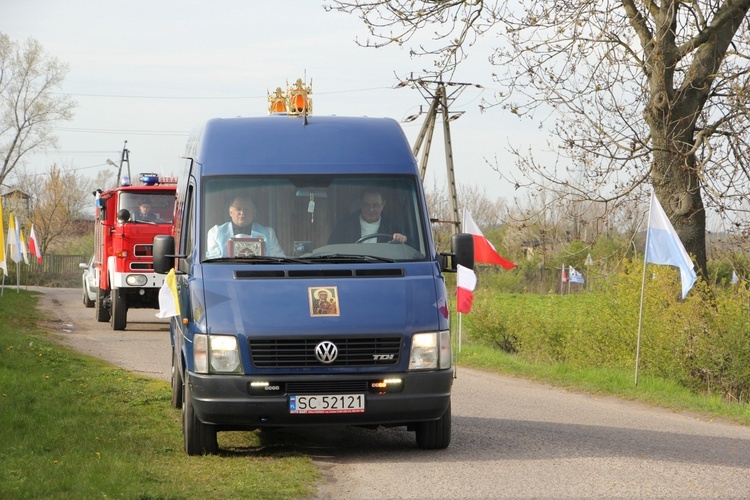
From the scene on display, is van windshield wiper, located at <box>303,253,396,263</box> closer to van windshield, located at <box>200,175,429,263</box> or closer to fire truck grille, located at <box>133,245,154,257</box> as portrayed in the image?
van windshield, located at <box>200,175,429,263</box>

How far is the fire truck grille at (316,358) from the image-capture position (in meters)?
8.11

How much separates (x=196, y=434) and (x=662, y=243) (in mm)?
8358

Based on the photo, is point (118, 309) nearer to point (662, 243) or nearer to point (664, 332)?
point (664, 332)

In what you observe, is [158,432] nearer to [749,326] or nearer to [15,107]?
[749,326]

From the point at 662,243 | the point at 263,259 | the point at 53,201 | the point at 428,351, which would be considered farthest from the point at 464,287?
the point at 53,201

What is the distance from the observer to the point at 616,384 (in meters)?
15.4

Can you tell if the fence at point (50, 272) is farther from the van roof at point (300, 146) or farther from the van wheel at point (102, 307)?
the van roof at point (300, 146)

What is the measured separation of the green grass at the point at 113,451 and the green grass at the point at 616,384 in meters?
5.84

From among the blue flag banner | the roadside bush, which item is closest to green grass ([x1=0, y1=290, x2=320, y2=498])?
the blue flag banner

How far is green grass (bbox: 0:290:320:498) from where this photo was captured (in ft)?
23.2

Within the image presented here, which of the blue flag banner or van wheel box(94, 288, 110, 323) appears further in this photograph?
van wheel box(94, 288, 110, 323)

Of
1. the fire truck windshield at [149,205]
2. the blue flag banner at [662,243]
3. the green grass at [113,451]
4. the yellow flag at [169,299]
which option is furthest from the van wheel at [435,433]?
the fire truck windshield at [149,205]

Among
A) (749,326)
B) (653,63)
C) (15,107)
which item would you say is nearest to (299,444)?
(749,326)

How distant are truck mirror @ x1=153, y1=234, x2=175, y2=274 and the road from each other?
5.61 feet
